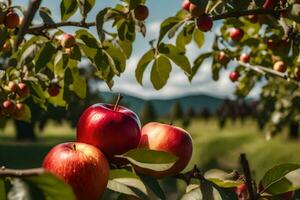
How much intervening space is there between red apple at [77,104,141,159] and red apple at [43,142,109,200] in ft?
0.44

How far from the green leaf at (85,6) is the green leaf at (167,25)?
0.46 m

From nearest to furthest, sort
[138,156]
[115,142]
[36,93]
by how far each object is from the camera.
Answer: [138,156] → [115,142] → [36,93]

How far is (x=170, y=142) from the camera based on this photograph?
6.68 feet

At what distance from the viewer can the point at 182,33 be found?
3.40 metres

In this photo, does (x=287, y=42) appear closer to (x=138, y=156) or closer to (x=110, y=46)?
(x=110, y=46)

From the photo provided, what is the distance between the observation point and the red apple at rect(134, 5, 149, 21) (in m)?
2.83

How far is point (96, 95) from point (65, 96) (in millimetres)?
31308

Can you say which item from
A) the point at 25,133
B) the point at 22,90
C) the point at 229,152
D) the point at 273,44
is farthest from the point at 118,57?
the point at 25,133

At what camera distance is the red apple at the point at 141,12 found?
2830 mm

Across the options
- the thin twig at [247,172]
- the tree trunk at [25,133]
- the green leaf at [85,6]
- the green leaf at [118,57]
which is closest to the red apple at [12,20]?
the green leaf at [85,6]

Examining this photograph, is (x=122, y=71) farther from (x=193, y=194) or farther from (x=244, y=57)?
(x=244, y=57)

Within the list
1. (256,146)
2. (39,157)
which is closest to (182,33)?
(256,146)

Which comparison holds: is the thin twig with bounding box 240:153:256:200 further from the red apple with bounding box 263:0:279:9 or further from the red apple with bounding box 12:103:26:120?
the red apple with bounding box 12:103:26:120

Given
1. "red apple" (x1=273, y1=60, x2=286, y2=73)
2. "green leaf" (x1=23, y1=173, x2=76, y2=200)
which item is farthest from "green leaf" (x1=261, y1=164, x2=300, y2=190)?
"red apple" (x1=273, y1=60, x2=286, y2=73)
